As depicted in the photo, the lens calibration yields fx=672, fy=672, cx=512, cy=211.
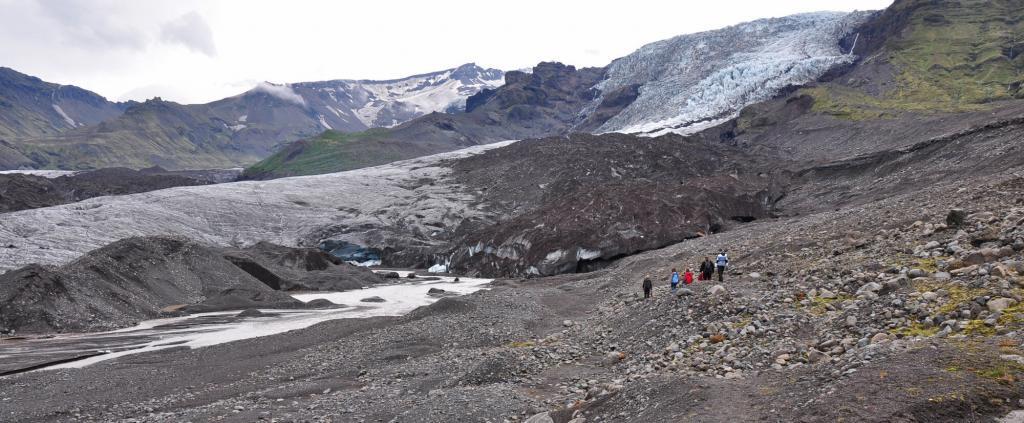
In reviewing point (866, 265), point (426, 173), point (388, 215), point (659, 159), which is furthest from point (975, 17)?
point (866, 265)

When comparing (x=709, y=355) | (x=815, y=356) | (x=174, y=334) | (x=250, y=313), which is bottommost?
(x=250, y=313)

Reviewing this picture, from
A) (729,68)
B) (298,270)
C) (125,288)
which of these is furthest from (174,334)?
(729,68)

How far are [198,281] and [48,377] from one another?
26.8 meters

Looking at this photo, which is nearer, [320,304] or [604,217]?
[320,304]

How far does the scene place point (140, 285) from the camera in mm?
45062

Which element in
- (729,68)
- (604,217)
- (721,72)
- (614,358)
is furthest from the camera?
(721,72)

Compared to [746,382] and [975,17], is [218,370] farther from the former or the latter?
[975,17]

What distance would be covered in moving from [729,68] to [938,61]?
41439 millimetres

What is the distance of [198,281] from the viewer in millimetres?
49938

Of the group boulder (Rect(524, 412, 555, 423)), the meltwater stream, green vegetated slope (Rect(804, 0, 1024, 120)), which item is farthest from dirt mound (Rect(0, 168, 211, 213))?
green vegetated slope (Rect(804, 0, 1024, 120))

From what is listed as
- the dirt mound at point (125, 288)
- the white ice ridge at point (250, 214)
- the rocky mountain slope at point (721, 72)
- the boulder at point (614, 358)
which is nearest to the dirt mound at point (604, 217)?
the white ice ridge at point (250, 214)

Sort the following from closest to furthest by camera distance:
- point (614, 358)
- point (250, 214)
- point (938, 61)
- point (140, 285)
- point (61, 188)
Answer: point (614, 358) < point (140, 285) < point (250, 214) < point (938, 61) < point (61, 188)

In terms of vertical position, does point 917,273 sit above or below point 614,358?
above

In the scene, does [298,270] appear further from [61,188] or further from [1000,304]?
[61,188]
